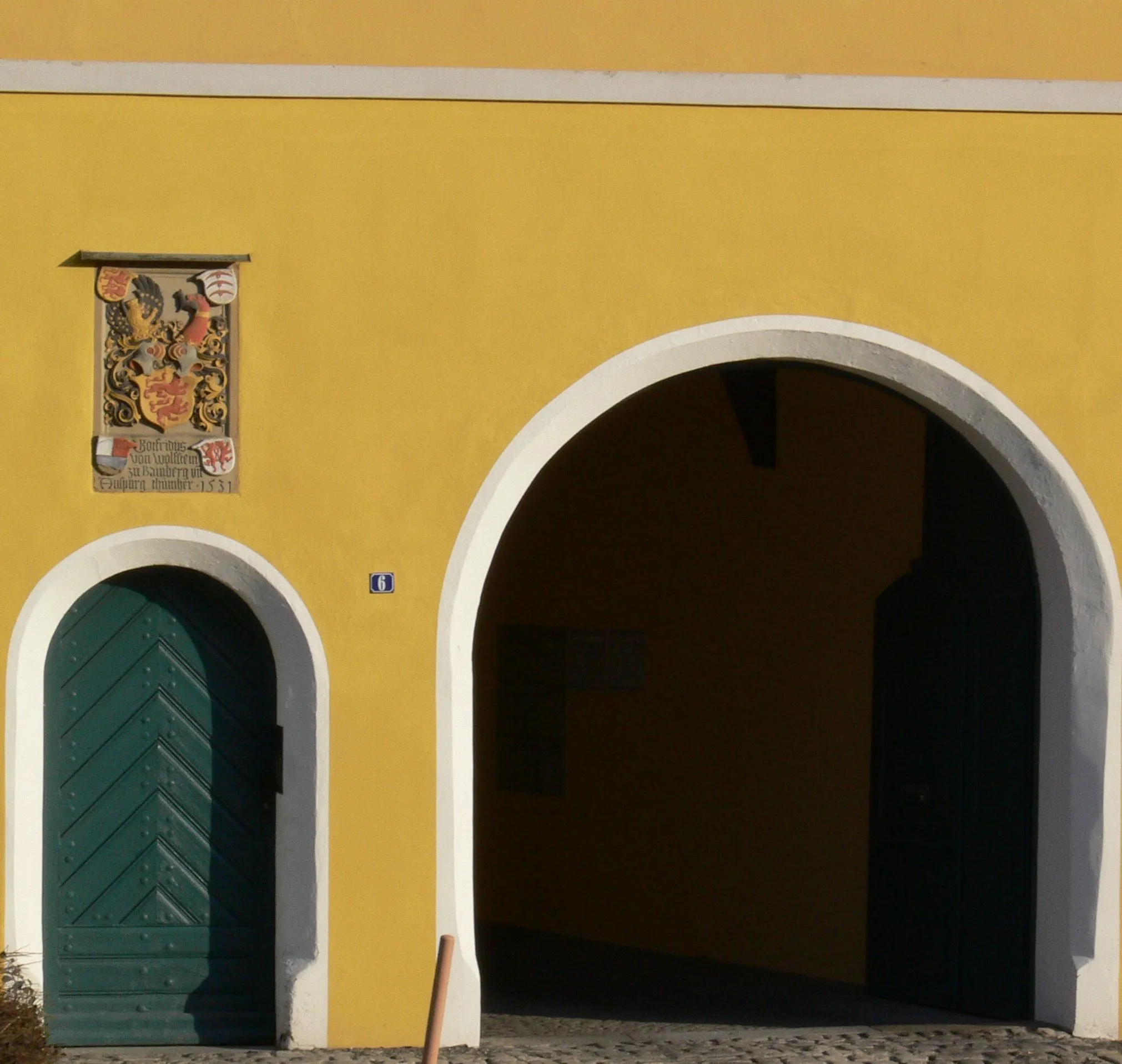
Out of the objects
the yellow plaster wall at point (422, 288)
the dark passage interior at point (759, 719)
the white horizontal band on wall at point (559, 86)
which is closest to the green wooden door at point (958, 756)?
the dark passage interior at point (759, 719)

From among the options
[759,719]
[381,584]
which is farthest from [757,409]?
[381,584]

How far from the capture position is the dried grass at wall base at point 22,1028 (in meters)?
5.42

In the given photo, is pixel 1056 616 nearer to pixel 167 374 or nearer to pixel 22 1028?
pixel 167 374

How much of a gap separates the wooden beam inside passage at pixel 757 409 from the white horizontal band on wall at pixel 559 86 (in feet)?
8.20

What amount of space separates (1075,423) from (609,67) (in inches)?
92.8

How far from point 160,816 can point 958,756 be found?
345cm

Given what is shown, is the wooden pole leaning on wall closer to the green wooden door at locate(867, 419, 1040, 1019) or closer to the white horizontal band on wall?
the green wooden door at locate(867, 419, 1040, 1019)

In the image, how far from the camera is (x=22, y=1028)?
554cm

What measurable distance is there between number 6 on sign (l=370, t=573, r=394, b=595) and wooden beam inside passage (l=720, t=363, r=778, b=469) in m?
3.08

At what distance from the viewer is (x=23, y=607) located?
6293 millimetres

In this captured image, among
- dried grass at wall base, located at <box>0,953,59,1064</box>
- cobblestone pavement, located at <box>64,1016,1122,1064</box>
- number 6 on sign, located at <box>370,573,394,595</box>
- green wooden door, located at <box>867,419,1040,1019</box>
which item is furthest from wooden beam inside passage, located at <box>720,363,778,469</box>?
dried grass at wall base, located at <box>0,953,59,1064</box>

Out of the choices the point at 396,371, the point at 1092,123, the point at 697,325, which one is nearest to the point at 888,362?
the point at 697,325

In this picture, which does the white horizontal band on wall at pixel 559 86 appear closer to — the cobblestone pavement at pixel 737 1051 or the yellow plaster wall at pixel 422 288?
the yellow plaster wall at pixel 422 288

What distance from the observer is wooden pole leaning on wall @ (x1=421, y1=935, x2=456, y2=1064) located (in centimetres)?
447
